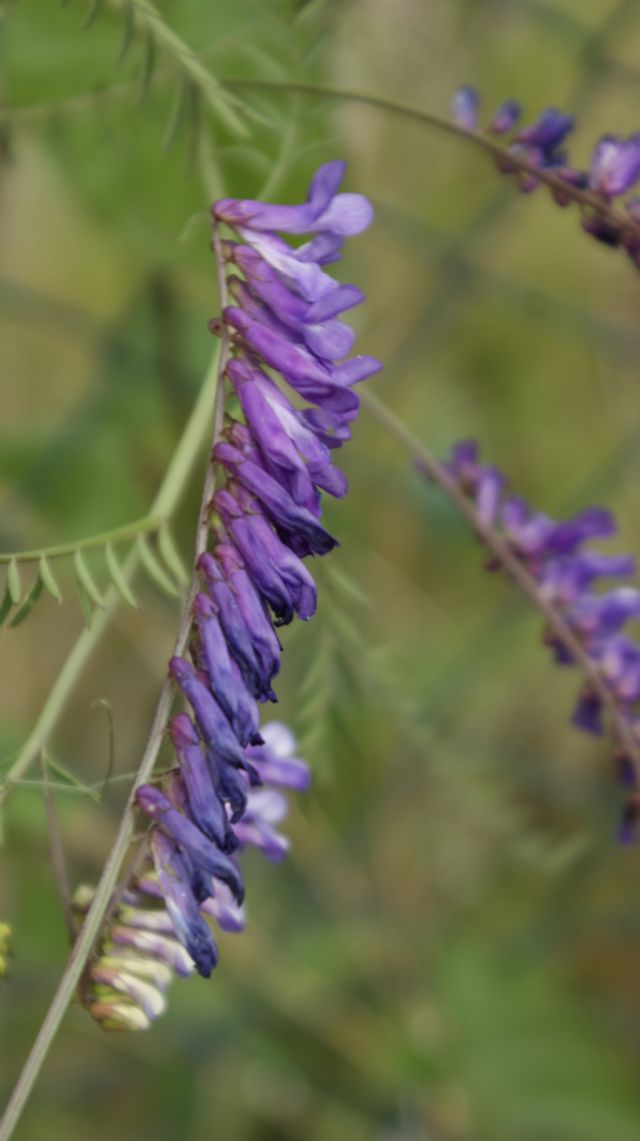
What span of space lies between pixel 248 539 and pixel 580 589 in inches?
16.8

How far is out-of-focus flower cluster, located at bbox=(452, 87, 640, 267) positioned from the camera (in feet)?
3.09

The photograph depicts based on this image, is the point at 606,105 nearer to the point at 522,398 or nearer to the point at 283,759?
the point at 522,398

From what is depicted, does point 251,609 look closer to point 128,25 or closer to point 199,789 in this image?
point 199,789

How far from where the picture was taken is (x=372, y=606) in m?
1.19

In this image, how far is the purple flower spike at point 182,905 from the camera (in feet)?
2.44

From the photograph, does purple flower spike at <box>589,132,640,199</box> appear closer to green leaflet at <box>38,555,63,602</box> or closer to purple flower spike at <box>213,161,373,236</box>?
purple flower spike at <box>213,161,373,236</box>

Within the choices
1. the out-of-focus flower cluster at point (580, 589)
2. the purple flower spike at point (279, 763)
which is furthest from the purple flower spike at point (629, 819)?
the purple flower spike at point (279, 763)

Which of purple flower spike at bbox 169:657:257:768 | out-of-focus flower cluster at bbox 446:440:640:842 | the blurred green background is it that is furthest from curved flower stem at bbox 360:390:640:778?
purple flower spike at bbox 169:657:257:768

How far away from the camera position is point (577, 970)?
270 centimetres

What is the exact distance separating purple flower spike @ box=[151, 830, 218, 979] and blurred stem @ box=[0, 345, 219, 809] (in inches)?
3.7

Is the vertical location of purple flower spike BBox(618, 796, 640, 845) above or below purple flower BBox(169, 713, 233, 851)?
below

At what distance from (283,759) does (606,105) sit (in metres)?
2.54

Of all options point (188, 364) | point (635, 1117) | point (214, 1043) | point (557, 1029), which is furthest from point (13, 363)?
point (635, 1117)

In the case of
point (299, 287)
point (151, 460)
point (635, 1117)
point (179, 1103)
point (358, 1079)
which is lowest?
point (179, 1103)
